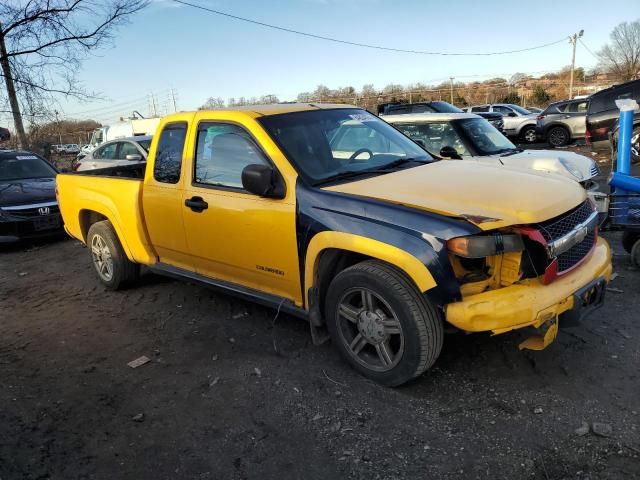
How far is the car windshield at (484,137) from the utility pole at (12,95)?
12.5 m

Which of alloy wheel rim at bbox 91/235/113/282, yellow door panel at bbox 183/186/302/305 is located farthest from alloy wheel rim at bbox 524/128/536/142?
yellow door panel at bbox 183/186/302/305

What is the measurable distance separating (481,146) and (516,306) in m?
5.26

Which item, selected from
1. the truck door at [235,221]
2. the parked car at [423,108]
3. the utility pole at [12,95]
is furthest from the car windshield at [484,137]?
the utility pole at [12,95]

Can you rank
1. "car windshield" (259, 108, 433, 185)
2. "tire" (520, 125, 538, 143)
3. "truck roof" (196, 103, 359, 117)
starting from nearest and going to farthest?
"car windshield" (259, 108, 433, 185) < "truck roof" (196, 103, 359, 117) < "tire" (520, 125, 538, 143)

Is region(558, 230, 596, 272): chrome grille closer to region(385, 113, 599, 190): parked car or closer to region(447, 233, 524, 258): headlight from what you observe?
region(447, 233, 524, 258): headlight

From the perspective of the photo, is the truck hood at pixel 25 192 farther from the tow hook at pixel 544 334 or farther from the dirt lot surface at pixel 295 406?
the tow hook at pixel 544 334

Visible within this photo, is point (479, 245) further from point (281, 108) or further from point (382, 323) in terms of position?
point (281, 108)

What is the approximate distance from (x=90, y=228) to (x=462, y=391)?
4434 mm

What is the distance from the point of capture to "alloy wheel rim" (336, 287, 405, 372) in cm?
325

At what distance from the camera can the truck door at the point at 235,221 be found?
3695mm

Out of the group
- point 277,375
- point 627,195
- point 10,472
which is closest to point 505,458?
point 277,375

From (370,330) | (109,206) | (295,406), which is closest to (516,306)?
(370,330)

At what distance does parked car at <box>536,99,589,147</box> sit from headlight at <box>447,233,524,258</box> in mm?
17275

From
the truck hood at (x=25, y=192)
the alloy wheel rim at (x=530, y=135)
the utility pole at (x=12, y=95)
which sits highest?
the utility pole at (x=12, y=95)
